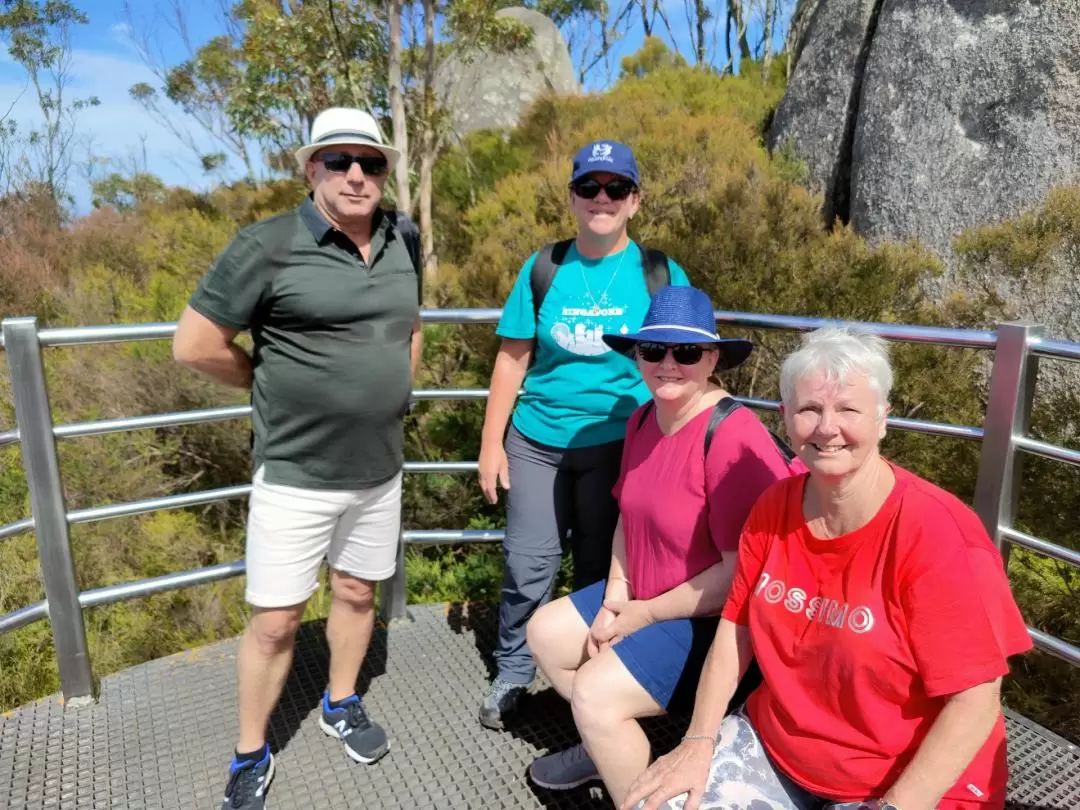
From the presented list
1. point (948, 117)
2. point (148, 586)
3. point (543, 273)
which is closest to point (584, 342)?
point (543, 273)

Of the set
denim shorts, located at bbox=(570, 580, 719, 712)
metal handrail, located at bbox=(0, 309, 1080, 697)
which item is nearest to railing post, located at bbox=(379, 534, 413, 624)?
metal handrail, located at bbox=(0, 309, 1080, 697)

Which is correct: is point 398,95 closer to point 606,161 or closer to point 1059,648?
point 606,161

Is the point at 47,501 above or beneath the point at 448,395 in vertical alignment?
beneath

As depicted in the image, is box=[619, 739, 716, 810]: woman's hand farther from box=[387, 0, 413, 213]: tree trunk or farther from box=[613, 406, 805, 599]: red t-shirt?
box=[387, 0, 413, 213]: tree trunk

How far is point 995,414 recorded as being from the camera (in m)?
2.29

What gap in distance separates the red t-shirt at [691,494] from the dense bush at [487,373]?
8.59 ft

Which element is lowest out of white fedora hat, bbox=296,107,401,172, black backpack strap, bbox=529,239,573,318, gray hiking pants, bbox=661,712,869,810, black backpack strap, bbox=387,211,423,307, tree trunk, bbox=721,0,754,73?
gray hiking pants, bbox=661,712,869,810

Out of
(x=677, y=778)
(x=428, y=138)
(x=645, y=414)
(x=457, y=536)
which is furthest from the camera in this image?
(x=428, y=138)

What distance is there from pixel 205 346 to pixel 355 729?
1298 millimetres

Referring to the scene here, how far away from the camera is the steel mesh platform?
7.56 ft

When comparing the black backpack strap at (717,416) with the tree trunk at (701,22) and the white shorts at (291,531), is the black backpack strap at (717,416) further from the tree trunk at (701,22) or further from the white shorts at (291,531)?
the tree trunk at (701,22)

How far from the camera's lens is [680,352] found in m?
2.08

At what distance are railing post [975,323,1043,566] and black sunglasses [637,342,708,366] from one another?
2.80ft

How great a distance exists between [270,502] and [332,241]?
28.8 inches
